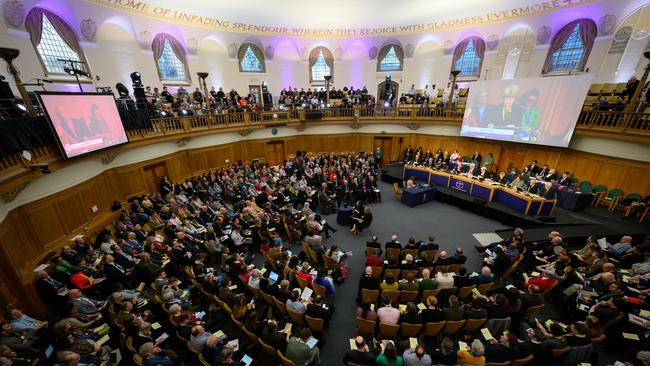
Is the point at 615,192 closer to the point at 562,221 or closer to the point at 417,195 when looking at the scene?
the point at 562,221

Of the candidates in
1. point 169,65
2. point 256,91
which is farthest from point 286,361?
point 256,91

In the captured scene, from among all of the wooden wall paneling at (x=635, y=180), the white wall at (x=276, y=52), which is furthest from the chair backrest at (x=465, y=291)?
the white wall at (x=276, y=52)

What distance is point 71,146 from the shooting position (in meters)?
6.99

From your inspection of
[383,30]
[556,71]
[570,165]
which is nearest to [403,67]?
[383,30]

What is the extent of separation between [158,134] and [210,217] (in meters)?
4.60

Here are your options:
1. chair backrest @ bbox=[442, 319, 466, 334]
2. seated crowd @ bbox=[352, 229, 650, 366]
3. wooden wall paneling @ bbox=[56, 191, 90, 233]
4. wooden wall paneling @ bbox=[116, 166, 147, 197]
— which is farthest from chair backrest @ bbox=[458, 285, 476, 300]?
wooden wall paneling @ bbox=[116, 166, 147, 197]

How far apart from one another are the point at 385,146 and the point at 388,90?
587cm

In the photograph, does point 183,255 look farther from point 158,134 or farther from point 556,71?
point 556,71

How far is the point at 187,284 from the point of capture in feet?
21.7

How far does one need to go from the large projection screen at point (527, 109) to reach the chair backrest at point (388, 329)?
11.7 metres

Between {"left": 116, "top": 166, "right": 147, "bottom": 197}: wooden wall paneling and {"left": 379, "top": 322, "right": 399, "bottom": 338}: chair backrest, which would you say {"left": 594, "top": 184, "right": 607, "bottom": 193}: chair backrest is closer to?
{"left": 379, "top": 322, "right": 399, "bottom": 338}: chair backrest

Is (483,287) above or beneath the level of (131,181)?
beneath

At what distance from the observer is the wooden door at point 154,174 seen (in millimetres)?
10893

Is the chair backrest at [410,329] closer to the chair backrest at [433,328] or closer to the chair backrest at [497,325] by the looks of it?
the chair backrest at [433,328]
